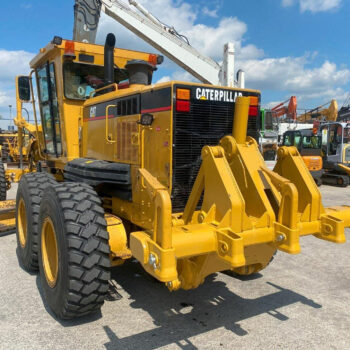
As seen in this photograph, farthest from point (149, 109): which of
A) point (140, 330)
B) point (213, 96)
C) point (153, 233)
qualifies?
point (140, 330)

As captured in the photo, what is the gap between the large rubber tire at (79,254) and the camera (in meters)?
3.03

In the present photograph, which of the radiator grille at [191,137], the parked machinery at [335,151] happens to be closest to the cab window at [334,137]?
the parked machinery at [335,151]

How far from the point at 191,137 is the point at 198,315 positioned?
1743mm

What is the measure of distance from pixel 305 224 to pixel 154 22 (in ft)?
24.9

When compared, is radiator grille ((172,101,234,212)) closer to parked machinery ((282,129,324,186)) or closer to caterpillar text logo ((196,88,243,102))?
caterpillar text logo ((196,88,243,102))

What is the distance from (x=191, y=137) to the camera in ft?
11.2

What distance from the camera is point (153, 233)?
260cm

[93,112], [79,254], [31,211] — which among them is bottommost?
[79,254]

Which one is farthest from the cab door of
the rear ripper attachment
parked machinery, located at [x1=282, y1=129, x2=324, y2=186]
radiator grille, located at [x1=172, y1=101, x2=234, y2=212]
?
parked machinery, located at [x1=282, y1=129, x2=324, y2=186]

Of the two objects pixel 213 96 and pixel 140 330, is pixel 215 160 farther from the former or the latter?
pixel 140 330

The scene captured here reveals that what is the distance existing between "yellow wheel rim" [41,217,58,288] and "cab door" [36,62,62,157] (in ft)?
7.03

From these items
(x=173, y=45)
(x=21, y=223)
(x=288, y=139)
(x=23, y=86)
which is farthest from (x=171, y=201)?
(x=288, y=139)

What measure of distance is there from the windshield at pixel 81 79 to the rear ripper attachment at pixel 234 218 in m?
2.61

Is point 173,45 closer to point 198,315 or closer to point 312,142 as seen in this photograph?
point 198,315
